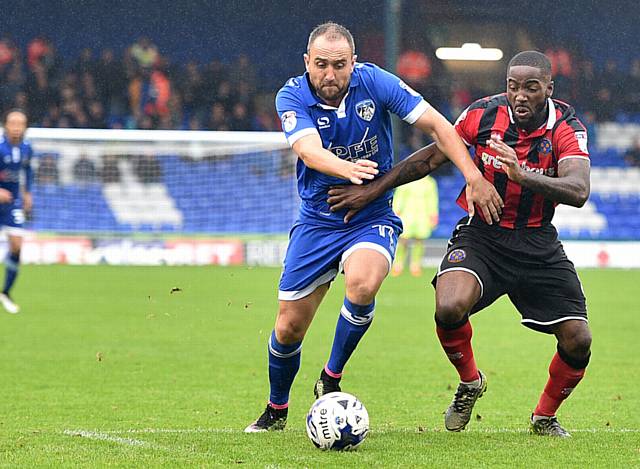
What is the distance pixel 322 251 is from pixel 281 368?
29.0 inches

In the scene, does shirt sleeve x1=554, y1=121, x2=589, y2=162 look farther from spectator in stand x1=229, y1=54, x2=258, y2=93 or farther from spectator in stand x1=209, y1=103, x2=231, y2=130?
spectator in stand x1=229, y1=54, x2=258, y2=93

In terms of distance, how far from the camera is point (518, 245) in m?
6.05

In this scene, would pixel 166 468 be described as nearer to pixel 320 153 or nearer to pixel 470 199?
pixel 320 153

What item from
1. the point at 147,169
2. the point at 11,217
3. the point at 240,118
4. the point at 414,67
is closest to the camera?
the point at 11,217

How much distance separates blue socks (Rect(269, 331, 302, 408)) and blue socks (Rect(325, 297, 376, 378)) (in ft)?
0.76

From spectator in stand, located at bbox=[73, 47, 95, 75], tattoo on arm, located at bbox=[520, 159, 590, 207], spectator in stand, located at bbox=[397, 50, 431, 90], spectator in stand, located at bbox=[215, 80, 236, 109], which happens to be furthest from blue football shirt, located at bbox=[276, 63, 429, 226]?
spectator in stand, located at bbox=[397, 50, 431, 90]

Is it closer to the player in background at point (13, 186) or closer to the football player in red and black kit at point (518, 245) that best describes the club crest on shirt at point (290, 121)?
the football player in red and black kit at point (518, 245)

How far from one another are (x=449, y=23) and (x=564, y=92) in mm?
4155

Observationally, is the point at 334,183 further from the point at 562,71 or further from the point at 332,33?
the point at 562,71

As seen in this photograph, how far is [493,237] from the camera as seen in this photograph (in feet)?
20.2

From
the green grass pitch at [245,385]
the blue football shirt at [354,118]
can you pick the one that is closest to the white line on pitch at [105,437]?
the green grass pitch at [245,385]

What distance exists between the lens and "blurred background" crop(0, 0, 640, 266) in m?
23.3

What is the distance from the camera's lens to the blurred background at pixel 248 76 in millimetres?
Result: 23312

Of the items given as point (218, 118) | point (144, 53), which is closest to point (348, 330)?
point (218, 118)
